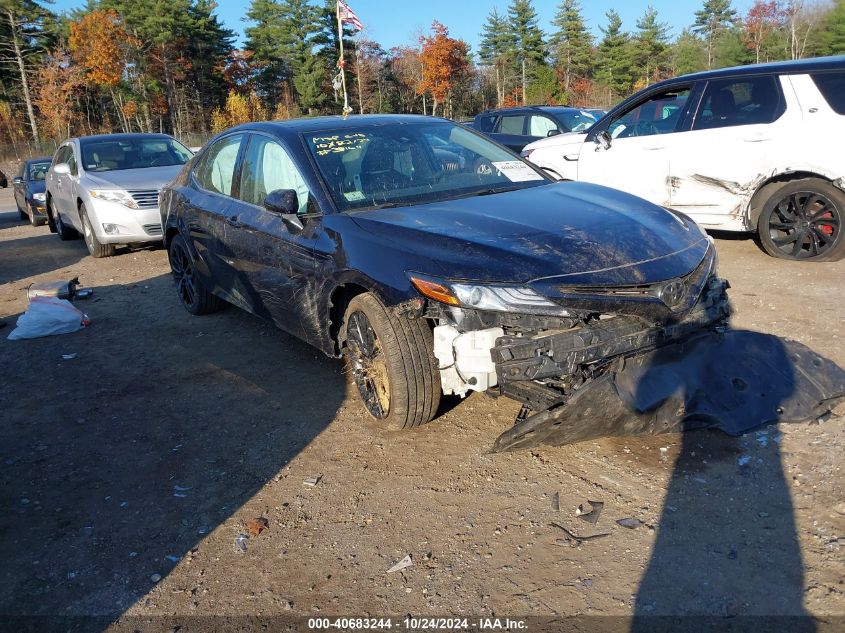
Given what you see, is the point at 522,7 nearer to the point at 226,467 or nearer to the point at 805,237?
the point at 805,237

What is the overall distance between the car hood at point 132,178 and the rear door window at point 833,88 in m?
7.55

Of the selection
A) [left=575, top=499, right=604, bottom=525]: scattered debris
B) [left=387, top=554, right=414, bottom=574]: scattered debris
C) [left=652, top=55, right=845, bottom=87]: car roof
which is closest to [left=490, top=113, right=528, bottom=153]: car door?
[left=652, top=55, right=845, bottom=87]: car roof

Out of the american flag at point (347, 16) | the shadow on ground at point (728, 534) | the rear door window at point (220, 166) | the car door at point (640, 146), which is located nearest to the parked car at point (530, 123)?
the car door at point (640, 146)

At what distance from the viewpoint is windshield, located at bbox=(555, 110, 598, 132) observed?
12680mm

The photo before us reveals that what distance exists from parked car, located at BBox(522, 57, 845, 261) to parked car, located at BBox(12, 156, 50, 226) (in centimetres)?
1140

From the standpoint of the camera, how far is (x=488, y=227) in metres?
3.60

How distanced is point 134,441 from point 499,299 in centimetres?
235

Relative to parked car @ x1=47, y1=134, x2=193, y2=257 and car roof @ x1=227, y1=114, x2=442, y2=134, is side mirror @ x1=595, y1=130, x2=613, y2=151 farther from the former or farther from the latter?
parked car @ x1=47, y1=134, x2=193, y2=257

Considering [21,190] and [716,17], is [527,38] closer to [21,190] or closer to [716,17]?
[716,17]

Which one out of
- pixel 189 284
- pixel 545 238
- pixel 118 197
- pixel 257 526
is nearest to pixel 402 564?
pixel 257 526

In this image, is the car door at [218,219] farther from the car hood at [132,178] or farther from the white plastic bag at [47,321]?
the car hood at [132,178]

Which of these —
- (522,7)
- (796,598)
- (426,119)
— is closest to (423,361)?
(796,598)

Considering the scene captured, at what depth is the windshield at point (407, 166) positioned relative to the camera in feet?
13.8

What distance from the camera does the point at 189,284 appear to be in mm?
6488
